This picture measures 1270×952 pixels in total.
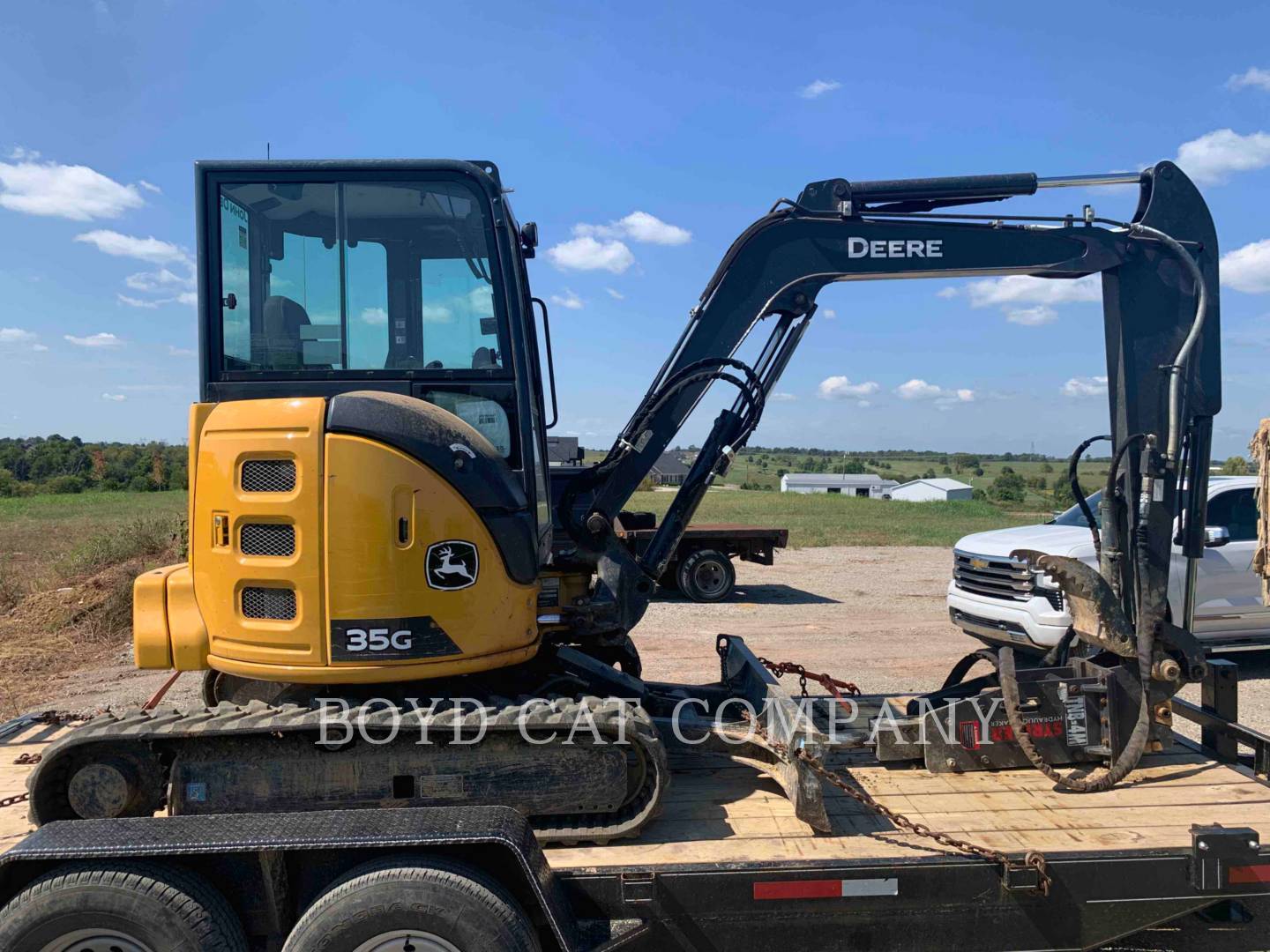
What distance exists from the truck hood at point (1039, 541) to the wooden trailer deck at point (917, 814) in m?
4.48

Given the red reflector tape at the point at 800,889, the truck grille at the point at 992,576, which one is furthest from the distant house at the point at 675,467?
the truck grille at the point at 992,576

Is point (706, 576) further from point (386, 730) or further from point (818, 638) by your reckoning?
point (386, 730)

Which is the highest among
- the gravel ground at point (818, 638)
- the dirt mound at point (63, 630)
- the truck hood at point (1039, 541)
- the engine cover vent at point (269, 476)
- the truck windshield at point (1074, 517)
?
the engine cover vent at point (269, 476)

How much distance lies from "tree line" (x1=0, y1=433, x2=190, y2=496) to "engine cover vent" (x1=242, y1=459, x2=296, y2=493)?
4561 cm

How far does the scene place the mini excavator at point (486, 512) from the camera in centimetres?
340

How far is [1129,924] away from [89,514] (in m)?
38.5

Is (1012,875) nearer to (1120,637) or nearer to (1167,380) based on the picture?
(1120,637)

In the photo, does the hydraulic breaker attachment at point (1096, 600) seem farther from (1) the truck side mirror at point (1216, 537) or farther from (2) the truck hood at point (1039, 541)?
(1) the truck side mirror at point (1216, 537)

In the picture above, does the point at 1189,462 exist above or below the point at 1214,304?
below

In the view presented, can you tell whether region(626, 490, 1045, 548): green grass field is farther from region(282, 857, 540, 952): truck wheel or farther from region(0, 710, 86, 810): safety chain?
region(282, 857, 540, 952): truck wheel

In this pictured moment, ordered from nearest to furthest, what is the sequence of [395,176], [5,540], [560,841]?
[560,841] < [395,176] < [5,540]

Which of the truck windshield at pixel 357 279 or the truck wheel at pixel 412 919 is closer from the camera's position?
the truck wheel at pixel 412 919

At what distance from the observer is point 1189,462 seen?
4715 millimetres

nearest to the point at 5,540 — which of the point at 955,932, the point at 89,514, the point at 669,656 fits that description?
the point at 89,514
